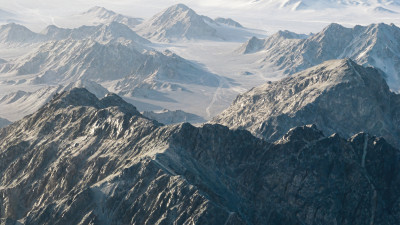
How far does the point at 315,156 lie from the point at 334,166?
4905 mm

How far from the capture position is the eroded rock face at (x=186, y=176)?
132000mm

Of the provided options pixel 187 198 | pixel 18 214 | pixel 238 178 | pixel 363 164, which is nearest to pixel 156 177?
pixel 187 198

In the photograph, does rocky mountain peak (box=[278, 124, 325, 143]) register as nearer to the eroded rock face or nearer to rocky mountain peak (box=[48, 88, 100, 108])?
the eroded rock face

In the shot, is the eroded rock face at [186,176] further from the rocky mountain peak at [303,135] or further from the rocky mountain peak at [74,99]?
the rocky mountain peak at [74,99]

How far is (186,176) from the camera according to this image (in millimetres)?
136750

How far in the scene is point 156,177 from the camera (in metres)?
134

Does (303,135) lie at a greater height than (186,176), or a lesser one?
greater

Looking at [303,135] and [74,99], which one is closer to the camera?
[303,135]

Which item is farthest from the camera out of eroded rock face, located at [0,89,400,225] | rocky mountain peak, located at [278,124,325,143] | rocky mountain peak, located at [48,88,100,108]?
rocky mountain peak, located at [48,88,100,108]

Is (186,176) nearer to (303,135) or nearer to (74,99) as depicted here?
(303,135)

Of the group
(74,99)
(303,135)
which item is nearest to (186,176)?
(303,135)

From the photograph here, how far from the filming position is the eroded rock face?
132000 mm

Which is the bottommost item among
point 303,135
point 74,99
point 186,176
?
point 74,99

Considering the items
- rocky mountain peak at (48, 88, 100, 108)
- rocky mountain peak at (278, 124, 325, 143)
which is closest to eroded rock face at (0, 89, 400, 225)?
rocky mountain peak at (278, 124, 325, 143)
